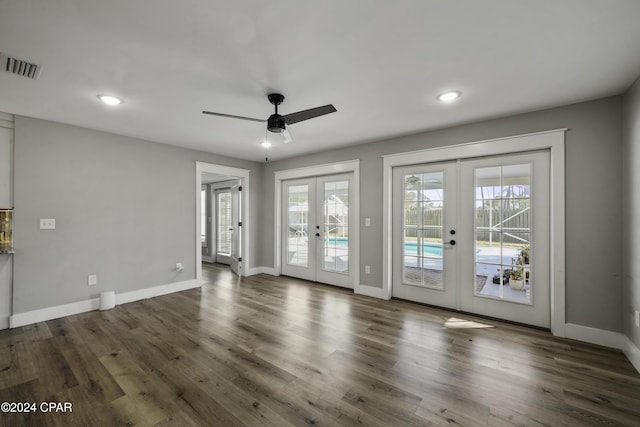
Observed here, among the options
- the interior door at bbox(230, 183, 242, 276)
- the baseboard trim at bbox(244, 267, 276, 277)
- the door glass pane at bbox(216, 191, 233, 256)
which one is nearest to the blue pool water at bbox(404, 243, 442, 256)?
the baseboard trim at bbox(244, 267, 276, 277)

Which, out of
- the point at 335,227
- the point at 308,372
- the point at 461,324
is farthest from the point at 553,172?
the point at 308,372

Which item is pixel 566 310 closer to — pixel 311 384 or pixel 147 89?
pixel 311 384

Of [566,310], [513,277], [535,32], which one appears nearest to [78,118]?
[535,32]

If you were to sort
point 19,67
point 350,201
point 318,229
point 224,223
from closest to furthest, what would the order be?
1. point 19,67
2. point 350,201
3. point 318,229
4. point 224,223

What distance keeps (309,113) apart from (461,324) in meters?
2.91

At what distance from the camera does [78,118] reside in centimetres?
329

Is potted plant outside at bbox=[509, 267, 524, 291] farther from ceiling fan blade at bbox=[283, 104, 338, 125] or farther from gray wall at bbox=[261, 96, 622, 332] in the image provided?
ceiling fan blade at bbox=[283, 104, 338, 125]

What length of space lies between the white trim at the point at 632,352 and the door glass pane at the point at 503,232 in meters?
0.79

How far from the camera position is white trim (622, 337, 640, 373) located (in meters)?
2.27

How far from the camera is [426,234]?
12.6 feet

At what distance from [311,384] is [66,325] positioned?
3.10m

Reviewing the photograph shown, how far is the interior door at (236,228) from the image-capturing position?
569cm

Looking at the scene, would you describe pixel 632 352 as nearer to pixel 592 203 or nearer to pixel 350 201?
pixel 592 203

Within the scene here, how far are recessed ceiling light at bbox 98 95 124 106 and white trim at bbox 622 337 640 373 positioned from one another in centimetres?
529
